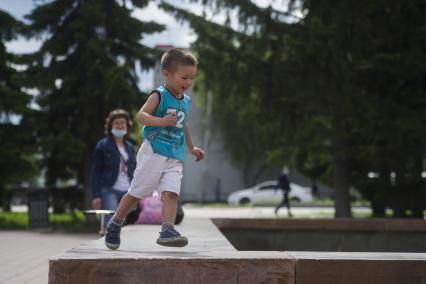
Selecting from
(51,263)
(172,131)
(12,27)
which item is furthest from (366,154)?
(51,263)

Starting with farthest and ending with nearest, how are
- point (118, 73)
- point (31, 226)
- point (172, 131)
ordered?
point (118, 73) → point (31, 226) → point (172, 131)

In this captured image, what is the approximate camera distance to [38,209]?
53.9ft

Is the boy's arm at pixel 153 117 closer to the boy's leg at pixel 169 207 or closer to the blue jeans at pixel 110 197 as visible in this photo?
the boy's leg at pixel 169 207

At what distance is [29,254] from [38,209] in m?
7.23

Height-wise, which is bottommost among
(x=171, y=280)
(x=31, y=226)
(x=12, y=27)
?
(x=31, y=226)

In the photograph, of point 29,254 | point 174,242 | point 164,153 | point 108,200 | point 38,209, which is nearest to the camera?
point 174,242

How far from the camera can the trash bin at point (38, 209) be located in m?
16.2

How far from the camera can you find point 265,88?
1711 cm

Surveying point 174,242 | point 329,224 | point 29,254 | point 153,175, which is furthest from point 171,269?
point 29,254

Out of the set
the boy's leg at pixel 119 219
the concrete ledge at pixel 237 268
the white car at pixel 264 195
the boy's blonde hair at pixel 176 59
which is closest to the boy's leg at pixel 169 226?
the boy's leg at pixel 119 219

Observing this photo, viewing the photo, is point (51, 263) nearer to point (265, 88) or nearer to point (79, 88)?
point (265, 88)

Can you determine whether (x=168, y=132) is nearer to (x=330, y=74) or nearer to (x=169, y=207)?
(x=169, y=207)

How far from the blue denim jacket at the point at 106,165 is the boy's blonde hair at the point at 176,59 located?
2790mm

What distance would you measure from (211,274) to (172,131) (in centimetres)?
135
